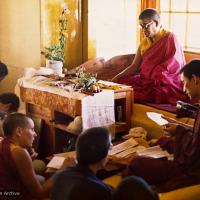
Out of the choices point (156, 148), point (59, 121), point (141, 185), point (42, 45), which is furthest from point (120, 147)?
point (42, 45)

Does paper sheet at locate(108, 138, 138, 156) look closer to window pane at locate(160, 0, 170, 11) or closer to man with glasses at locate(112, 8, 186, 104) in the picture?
man with glasses at locate(112, 8, 186, 104)

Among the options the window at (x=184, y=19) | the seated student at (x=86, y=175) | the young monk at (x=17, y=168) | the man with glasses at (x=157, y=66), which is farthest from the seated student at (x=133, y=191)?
the window at (x=184, y=19)

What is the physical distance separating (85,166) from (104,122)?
1673 mm

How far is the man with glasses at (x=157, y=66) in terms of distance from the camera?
13.3 ft

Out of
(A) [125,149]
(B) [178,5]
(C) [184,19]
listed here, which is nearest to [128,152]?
(A) [125,149]

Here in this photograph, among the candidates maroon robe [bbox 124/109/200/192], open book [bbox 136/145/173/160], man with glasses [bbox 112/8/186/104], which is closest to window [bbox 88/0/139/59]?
man with glasses [bbox 112/8/186/104]

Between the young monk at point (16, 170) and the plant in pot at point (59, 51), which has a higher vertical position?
the plant in pot at point (59, 51)

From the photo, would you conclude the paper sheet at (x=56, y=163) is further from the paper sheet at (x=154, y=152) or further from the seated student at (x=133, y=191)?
the seated student at (x=133, y=191)

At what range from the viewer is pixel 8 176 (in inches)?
95.7

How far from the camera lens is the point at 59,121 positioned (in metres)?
A: 4.11

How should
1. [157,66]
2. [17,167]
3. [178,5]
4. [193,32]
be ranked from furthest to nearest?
[178,5] → [193,32] → [157,66] → [17,167]

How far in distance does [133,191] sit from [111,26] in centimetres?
349

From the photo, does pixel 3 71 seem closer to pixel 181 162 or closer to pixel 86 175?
pixel 181 162

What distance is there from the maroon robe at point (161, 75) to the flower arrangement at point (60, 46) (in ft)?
2.58
